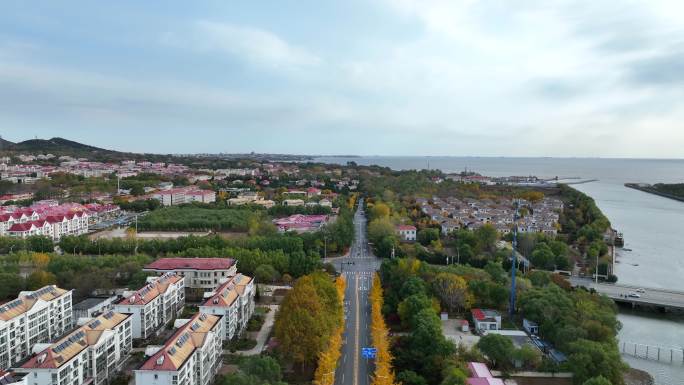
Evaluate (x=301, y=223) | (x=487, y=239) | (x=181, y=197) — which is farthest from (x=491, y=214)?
(x=181, y=197)

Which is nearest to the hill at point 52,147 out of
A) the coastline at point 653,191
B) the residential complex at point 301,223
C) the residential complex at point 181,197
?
the residential complex at point 181,197

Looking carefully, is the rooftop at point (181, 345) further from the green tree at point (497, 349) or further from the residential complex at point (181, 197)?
the residential complex at point (181, 197)

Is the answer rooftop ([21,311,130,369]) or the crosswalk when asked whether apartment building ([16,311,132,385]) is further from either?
the crosswalk

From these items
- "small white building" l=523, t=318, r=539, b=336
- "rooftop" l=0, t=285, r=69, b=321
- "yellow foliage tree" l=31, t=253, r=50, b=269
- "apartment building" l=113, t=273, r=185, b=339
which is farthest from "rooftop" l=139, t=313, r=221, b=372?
"yellow foliage tree" l=31, t=253, r=50, b=269

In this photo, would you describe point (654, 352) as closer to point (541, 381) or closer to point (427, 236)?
point (541, 381)

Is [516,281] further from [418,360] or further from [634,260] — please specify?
[634,260]
